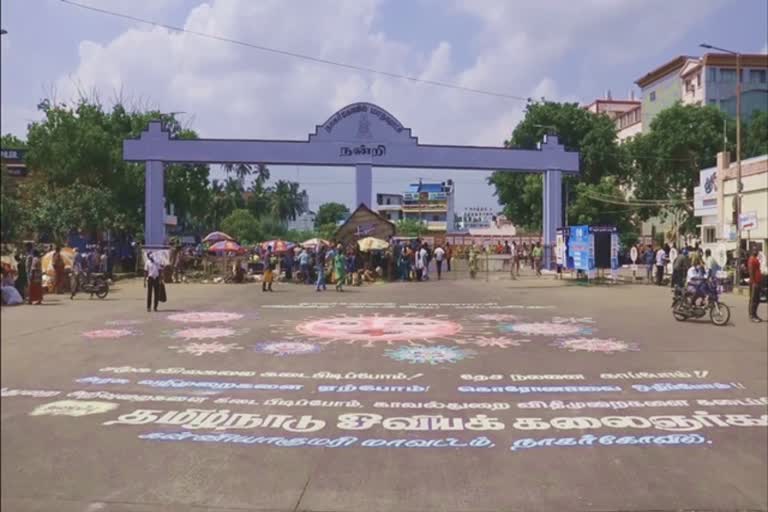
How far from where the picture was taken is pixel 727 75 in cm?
5975

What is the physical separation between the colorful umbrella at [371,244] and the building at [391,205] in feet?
270

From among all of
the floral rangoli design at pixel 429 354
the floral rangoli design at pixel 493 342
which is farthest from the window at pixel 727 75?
the floral rangoli design at pixel 429 354

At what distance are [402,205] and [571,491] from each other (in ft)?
370

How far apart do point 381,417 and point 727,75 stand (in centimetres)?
6164

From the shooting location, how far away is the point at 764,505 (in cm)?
510

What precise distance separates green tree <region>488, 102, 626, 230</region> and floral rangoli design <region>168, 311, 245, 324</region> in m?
35.6

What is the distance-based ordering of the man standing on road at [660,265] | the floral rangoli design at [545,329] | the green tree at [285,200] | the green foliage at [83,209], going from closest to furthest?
the floral rangoli design at [545,329]
the man standing on road at [660,265]
the green foliage at [83,209]
the green tree at [285,200]

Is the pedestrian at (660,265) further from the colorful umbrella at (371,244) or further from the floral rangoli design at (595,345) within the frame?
the floral rangoli design at (595,345)

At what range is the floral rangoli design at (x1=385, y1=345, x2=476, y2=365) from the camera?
35.6 ft

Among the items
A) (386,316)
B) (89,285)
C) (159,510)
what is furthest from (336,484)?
(89,285)

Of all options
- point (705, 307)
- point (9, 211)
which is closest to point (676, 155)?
point (705, 307)

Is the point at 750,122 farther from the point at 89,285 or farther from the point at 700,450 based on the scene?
the point at 700,450

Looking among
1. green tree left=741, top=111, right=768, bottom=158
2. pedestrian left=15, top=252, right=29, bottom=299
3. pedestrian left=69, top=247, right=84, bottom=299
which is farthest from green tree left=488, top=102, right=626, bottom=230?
pedestrian left=15, top=252, right=29, bottom=299

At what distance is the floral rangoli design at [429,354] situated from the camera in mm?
10859
